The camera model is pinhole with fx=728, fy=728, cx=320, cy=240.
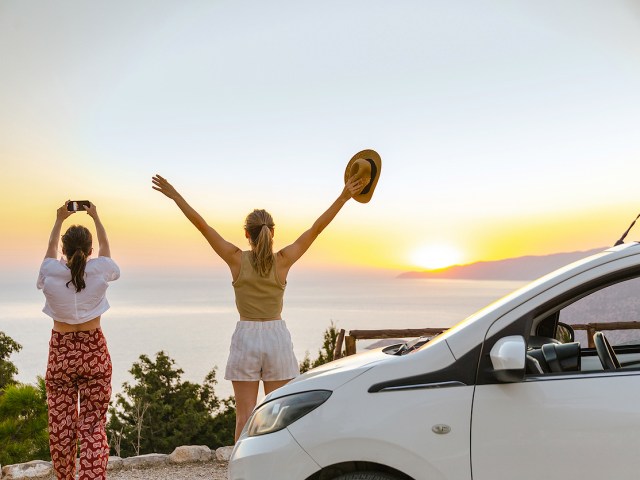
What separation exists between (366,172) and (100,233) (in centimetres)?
190

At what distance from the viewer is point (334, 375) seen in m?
3.22

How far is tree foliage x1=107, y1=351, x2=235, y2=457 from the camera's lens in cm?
2767

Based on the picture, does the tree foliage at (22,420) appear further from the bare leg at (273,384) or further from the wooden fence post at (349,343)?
the bare leg at (273,384)

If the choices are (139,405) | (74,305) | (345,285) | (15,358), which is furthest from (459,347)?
(345,285)

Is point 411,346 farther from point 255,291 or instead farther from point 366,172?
point 366,172

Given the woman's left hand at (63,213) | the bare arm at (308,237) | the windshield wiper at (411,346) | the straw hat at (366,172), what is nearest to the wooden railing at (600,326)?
the straw hat at (366,172)

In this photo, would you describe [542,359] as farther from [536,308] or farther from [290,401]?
[290,401]

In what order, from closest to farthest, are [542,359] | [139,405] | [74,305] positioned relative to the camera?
[542,359] → [74,305] → [139,405]

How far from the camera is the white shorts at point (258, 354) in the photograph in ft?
15.6

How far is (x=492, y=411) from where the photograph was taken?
288 centimetres

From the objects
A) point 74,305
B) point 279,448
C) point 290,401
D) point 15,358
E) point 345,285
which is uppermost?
point 345,285

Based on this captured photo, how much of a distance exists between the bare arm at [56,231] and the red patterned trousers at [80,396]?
21.3 inches

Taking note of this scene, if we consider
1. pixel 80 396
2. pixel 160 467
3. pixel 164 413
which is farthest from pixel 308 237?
pixel 164 413

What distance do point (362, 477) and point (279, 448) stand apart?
38 centimetres
